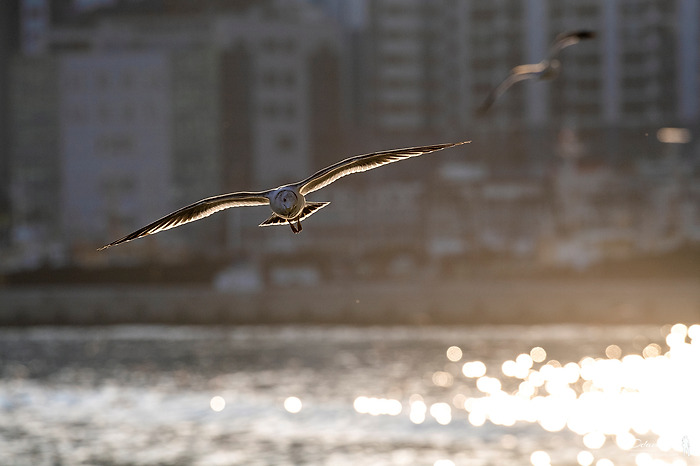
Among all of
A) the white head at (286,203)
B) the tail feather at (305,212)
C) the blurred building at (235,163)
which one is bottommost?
the white head at (286,203)

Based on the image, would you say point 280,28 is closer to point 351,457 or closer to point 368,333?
point 368,333

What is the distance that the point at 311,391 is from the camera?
8419 cm

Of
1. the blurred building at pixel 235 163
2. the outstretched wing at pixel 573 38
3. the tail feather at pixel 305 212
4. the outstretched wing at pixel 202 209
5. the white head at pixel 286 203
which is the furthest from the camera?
the blurred building at pixel 235 163

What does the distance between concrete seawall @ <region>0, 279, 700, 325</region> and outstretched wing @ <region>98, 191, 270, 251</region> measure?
3757 inches

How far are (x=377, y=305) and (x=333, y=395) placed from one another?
29.0m

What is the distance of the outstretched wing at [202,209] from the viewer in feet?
48.6

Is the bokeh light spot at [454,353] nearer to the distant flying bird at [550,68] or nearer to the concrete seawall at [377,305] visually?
the concrete seawall at [377,305]

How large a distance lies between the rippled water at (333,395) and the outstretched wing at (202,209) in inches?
1824

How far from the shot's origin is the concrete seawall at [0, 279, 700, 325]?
109625 mm

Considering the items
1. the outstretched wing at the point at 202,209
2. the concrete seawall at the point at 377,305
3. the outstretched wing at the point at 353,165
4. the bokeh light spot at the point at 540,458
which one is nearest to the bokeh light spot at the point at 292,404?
the bokeh light spot at the point at 540,458

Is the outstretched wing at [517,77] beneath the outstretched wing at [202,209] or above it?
above

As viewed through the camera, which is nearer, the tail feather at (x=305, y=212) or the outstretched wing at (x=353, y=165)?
the outstretched wing at (x=353, y=165)

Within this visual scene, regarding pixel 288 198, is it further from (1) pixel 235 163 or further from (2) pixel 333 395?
(1) pixel 235 163

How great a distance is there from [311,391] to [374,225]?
86406 millimetres
